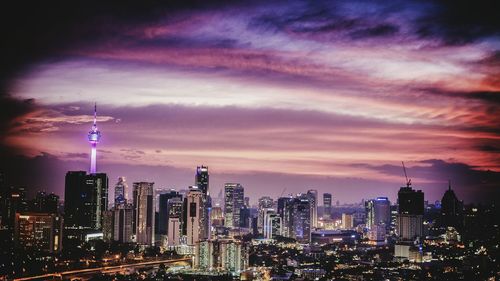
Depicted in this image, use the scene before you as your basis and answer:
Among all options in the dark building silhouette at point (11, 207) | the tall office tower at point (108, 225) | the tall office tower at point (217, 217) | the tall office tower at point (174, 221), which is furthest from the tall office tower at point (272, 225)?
the dark building silhouette at point (11, 207)

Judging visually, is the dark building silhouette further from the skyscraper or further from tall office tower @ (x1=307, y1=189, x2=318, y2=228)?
tall office tower @ (x1=307, y1=189, x2=318, y2=228)

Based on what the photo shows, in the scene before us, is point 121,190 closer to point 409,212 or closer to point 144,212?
point 144,212

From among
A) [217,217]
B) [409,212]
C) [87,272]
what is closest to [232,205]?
[217,217]

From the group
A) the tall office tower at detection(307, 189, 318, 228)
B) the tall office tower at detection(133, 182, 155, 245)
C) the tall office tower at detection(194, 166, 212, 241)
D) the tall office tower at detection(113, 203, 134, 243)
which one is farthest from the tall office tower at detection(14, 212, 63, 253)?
the tall office tower at detection(307, 189, 318, 228)

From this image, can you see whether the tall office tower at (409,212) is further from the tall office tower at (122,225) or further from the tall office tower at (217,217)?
the tall office tower at (122,225)

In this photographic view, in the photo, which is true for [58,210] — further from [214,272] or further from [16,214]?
[214,272]

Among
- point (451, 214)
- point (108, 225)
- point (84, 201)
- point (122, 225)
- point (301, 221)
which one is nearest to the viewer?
point (84, 201)
